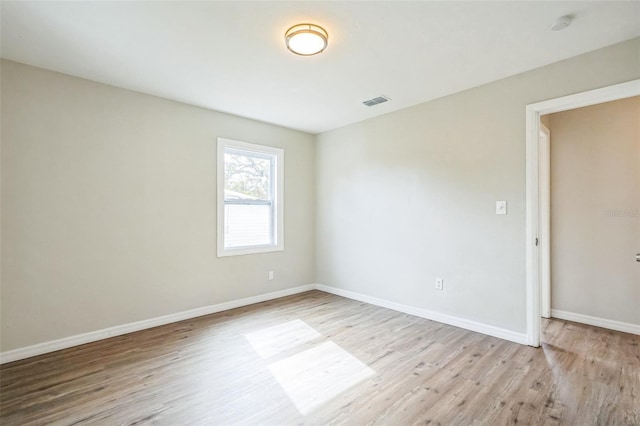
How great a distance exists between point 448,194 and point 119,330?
3811 millimetres

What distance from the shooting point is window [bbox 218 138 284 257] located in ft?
13.1

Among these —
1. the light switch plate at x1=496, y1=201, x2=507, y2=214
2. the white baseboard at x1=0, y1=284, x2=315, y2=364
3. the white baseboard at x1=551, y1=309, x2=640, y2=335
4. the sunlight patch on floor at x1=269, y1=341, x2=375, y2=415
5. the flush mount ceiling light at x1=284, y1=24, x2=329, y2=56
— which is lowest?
the sunlight patch on floor at x1=269, y1=341, x2=375, y2=415

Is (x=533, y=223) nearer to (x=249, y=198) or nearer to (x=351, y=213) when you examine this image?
(x=351, y=213)

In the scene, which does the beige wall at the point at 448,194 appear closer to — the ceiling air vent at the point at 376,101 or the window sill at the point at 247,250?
the ceiling air vent at the point at 376,101

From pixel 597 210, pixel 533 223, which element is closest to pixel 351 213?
pixel 533 223

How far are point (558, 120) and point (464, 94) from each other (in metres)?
1.26

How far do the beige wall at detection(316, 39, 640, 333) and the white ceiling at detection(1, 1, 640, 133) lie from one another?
22cm

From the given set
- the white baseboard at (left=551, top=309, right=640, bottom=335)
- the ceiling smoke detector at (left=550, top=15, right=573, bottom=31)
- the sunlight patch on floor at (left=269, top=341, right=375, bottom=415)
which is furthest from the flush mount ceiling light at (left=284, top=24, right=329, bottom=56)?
the white baseboard at (left=551, top=309, right=640, bottom=335)

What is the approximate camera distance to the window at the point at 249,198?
4.00 m

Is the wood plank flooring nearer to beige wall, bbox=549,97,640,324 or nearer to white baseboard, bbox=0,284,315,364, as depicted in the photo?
white baseboard, bbox=0,284,315,364

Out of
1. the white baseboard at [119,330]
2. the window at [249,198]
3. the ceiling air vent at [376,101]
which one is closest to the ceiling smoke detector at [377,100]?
the ceiling air vent at [376,101]

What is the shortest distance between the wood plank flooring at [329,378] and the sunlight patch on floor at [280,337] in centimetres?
1

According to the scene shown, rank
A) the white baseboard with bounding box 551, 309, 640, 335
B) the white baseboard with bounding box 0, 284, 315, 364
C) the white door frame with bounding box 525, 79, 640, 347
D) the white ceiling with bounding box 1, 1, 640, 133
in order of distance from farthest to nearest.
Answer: the white baseboard with bounding box 551, 309, 640, 335 → the white door frame with bounding box 525, 79, 640, 347 → the white baseboard with bounding box 0, 284, 315, 364 → the white ceiling with bounding box 1, 1, 640, 133

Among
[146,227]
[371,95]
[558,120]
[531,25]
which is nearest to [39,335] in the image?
[146,227]
